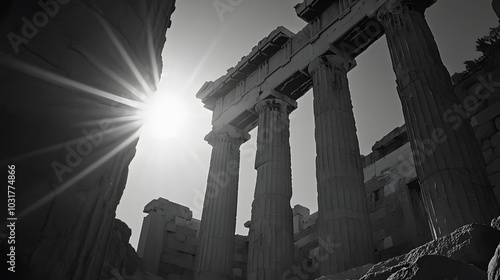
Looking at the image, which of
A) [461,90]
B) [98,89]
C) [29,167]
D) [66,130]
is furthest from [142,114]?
[461,90]

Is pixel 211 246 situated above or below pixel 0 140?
above

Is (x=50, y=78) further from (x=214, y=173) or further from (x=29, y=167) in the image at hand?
(x=214, y=173)

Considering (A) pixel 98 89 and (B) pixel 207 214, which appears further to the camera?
(B) pixel 207 214

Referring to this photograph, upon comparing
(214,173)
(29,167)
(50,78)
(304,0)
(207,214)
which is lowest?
(29,167)

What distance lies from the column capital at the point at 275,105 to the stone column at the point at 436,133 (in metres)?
5.42

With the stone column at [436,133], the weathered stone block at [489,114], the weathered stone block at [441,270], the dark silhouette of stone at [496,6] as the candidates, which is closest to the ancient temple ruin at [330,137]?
the stone column at [436,133]

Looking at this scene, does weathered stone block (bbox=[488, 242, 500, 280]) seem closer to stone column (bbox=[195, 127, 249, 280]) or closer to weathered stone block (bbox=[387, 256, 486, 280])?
weathered stone block (bbox=[387, 256, 486, 280])

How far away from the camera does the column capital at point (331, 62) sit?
550 inches

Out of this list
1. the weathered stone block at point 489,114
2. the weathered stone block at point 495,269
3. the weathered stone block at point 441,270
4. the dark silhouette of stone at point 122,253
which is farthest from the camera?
the dark silhouette of stone at point 122,253

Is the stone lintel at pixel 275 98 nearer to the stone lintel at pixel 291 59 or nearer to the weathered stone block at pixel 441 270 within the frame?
the stone lintel at pixel 291 59

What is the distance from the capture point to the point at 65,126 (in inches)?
48.9

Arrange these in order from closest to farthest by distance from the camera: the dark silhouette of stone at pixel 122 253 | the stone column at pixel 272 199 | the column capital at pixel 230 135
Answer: the stone column at pixel 272 199 < the dark silhouette of stone at pixel 122 253 < the column capital at pixel 230 135

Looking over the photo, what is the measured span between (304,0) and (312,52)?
7.12ft

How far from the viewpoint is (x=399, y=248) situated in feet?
44.3
